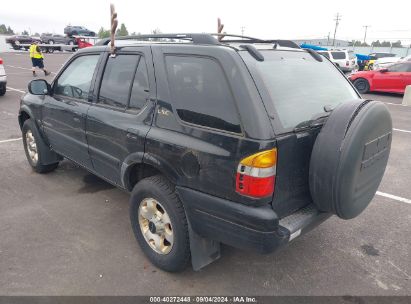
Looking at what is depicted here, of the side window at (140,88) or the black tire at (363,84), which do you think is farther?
the black tire at (363,84)

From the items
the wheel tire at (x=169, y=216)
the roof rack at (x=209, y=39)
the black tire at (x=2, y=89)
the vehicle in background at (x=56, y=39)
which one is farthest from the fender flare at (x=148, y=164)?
the vehicle in background at (x=56, y=39)

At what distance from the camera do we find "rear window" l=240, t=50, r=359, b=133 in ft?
7.52

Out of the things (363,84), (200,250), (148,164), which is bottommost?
(363,84)

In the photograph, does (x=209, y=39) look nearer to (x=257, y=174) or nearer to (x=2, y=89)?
(x=257, y=174)

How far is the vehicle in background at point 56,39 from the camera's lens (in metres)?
38.5

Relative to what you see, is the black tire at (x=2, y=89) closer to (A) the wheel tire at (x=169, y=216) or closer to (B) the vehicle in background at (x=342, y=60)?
(A) the wheel tire at (x=169, y=216)

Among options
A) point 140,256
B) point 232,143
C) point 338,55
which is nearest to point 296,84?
point 232,143

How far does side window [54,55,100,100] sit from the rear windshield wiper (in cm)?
219

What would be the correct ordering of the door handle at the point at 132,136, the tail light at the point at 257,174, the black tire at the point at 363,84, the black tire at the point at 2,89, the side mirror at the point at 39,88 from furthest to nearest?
the black tire at the point at 363,84
the black tire at the point at 2,89
the side mirror at the point at 39,88
the door handle at the point at 132,136
the tail light at the point at 257,174

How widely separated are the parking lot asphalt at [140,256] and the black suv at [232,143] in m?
0.28

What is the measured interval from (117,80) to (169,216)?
4.55ft

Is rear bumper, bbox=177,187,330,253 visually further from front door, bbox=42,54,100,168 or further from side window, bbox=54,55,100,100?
side window, bbox=54,55,100,100

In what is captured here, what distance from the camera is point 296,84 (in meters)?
2.57

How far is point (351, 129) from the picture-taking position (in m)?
2.19
